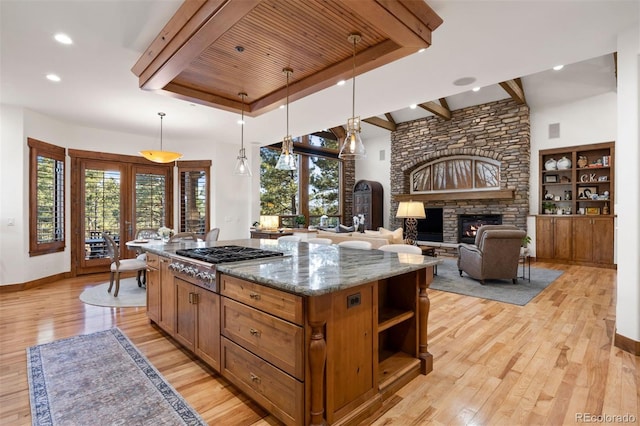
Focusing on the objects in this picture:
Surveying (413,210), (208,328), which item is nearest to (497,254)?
(413,210)

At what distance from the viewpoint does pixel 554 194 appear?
7.41 meters

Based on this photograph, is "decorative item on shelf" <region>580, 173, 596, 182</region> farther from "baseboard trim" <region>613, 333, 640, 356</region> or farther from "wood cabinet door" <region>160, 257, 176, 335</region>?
"wood cabinet door" <region>160, 257, 176, 335</region>

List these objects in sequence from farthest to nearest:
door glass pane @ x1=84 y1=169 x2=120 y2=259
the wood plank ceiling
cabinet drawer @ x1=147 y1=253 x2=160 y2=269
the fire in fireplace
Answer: the fire in fireplace → door glass pane @ x1=84 y1=169 x2=120 y2=259 → cabinet drawer @ x1=147 y1=253 x2=160 y2=269 → the wood plank ceiling

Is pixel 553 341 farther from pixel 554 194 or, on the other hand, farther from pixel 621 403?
pixel 554 194

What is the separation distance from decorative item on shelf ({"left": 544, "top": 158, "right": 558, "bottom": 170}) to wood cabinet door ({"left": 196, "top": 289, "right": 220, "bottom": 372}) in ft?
26.9

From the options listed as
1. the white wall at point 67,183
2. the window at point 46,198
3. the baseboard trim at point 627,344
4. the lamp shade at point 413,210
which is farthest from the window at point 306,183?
the baseboard trim at point 627,344

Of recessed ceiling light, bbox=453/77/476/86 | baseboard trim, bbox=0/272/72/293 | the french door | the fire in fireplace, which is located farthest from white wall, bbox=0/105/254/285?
the fire in fireplace

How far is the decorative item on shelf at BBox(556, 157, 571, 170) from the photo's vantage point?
7.05 meters

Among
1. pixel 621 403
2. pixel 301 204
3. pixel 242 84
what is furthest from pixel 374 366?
pixel 301 204

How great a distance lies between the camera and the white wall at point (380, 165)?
10.2 m

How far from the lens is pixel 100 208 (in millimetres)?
6133

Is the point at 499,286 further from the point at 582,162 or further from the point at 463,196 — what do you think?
the point at 582,162

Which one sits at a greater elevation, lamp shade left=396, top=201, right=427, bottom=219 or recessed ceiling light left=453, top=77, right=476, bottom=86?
recessed ceiling light left=453, top=77, right=476, bottom=86

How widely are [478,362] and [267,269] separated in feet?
6.38
